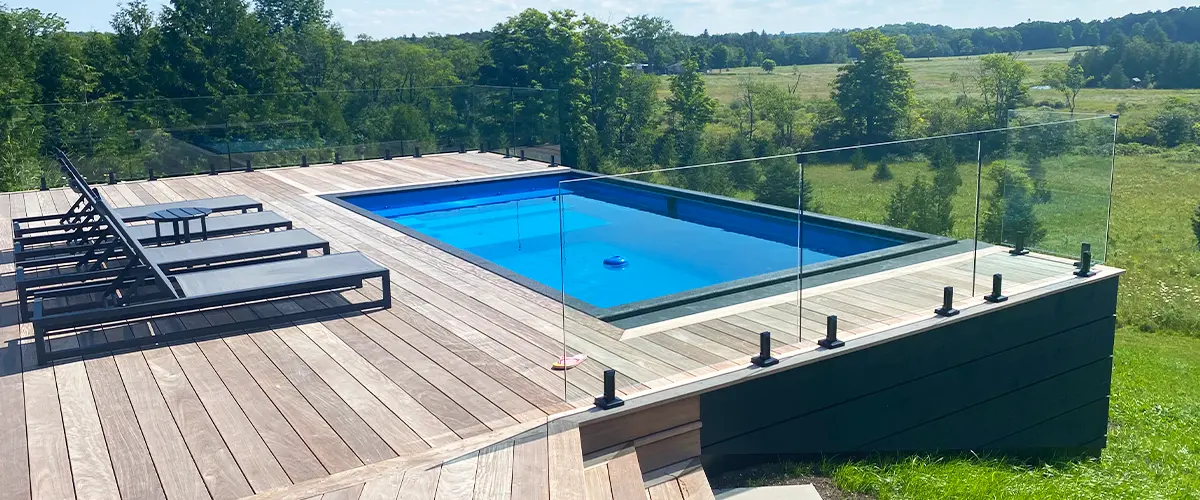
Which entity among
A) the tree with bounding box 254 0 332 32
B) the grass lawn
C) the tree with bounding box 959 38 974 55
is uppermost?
the tree with bounding box 254 0 332 32

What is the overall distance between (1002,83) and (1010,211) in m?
34.2

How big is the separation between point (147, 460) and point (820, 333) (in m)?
3.05

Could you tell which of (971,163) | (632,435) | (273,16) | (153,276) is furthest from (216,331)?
(273,16)

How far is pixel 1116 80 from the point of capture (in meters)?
40.9

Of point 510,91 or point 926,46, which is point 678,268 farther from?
point 926,46

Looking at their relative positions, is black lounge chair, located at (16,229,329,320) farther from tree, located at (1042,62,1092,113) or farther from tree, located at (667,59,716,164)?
tree, located at (1042,62,1092,113)

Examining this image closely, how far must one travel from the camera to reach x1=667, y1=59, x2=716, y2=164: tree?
108 ft

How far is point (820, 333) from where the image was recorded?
4.67 metres

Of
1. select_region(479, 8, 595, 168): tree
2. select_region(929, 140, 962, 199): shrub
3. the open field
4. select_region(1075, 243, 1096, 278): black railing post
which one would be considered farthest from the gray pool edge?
the open field

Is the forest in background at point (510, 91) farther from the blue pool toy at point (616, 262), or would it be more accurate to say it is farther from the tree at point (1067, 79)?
the blue pool toy at point (616, 262)

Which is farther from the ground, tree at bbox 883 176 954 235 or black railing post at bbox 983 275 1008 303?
tree at bbox 883 176 954 235

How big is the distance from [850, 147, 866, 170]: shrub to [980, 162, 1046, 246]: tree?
954 millimetres

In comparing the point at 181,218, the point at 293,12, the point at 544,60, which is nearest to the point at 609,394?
the point at 181,218

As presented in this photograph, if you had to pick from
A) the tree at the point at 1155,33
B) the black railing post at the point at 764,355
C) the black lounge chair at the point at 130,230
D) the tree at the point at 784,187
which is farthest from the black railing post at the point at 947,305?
the tree at the point at 1155,33
